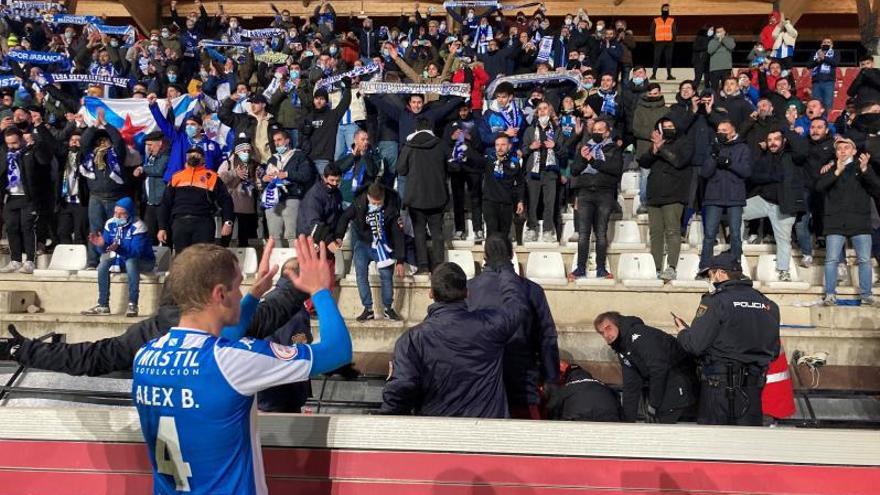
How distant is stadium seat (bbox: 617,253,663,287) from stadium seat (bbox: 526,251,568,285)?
68 centimetres

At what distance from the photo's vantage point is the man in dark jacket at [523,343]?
5077mm

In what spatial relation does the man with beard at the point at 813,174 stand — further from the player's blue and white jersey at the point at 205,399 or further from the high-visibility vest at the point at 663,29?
the player's blue and white jersey at the point at 205,399

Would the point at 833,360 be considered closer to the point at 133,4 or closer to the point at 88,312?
the point at 88,312

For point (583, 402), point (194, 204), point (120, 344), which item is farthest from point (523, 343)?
point (194, 204)

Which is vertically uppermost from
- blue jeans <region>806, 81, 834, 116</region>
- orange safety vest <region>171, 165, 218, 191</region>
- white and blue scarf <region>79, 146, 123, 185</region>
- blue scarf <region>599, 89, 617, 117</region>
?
blue jeans <region>806, 81, 834, 116</region>

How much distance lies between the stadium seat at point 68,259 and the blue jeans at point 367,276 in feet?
11.7

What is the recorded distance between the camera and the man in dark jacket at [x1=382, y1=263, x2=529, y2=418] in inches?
155

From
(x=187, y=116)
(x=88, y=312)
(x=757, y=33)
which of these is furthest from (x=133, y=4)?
(x=757, y=33)

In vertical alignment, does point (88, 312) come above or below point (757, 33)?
below

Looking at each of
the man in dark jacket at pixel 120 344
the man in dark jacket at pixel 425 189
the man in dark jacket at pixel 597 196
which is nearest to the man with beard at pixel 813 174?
the man in dark jacket at pixel 597 196

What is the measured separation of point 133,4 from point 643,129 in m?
14.7

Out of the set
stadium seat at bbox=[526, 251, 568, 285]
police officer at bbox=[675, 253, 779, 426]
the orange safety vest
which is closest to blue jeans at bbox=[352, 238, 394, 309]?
stadium seat at bbox=[526, 251, 568, 285]

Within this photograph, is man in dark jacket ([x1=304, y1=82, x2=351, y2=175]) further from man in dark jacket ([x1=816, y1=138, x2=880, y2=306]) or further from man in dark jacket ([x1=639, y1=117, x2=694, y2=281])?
man in dark jacket ([x1=816, y1=138, x2=880, y2=306])

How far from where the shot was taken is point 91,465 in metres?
3.41
